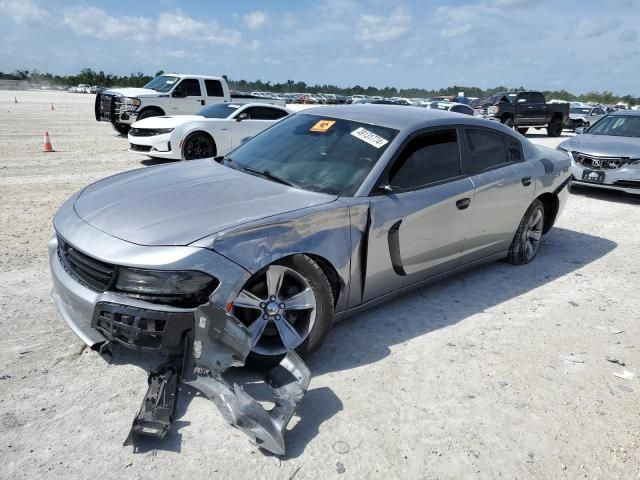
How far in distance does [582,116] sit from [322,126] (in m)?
28.1

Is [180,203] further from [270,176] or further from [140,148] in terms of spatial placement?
[140,148]

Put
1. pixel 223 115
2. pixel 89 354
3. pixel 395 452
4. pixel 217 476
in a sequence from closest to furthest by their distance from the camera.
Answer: pixel 217 476, pixel 395 452, pixel 89 354, pixel 223 115

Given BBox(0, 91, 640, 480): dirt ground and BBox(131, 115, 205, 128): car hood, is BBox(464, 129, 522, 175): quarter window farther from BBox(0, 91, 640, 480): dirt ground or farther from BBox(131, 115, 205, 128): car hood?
BBox(131, 115, 205, 128): car hood

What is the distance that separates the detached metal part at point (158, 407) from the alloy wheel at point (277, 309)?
49 centimetres

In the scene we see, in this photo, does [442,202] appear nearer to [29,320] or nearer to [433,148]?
[433,148]

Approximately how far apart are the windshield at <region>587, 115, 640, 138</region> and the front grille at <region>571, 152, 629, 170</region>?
1298mm

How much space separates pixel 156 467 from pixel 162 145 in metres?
8.49

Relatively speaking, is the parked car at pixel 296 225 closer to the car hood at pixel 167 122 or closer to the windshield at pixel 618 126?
the windshield at pixel 618 126

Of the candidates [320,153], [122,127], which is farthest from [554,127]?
[320,153]

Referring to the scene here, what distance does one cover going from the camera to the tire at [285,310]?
294cm

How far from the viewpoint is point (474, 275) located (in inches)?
198

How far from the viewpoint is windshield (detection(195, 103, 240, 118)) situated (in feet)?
36.0

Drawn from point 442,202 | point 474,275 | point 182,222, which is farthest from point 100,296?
point 474,275

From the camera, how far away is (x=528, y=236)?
5.31 metres
